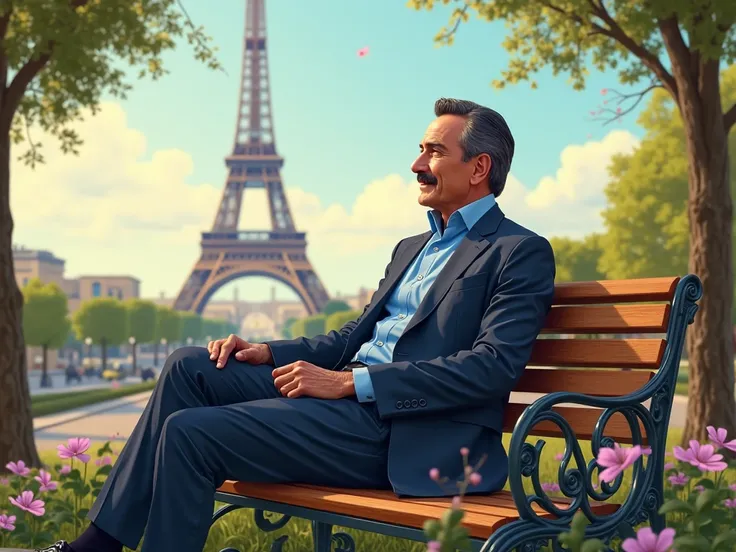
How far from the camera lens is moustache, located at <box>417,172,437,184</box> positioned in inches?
133

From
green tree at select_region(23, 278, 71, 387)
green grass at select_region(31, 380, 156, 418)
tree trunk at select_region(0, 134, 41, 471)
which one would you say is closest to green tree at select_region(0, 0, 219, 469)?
tree trunk at select_region(0, 134, 41, 471)

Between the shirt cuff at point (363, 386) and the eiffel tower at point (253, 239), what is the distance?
161ft

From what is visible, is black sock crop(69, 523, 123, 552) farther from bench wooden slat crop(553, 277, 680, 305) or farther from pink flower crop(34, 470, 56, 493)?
bench wooden slat crop(553, 277, 680, 305)

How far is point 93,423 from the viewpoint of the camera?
1748 cm

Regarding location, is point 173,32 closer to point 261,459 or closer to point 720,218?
point 720,218

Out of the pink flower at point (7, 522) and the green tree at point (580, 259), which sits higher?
the green tree at point (580, 259)

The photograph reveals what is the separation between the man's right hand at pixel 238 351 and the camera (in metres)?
3.34

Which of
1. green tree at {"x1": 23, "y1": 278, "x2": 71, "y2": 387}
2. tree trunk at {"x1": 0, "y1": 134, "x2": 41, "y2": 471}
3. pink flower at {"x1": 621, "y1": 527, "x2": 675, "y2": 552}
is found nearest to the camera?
pink flower at {"x1": 621, "y1": 527, "x2": 675, "y2": 552}

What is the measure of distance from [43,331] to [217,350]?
117 feet

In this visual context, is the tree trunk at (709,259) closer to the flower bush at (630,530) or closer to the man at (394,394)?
the flower bush at (630,530)

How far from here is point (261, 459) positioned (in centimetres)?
299

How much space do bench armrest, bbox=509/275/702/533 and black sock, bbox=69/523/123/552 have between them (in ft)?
3.79

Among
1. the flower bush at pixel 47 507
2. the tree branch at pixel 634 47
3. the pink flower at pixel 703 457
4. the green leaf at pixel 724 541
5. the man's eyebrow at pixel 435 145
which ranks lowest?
the flower bush at pixel 47 507

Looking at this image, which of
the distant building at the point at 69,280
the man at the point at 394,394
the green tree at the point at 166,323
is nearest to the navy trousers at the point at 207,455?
the man at the point at 394,394
